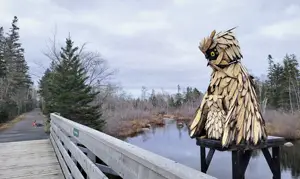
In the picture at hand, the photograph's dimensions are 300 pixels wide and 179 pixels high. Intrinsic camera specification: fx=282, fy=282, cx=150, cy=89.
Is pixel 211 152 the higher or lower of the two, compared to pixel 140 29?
lower

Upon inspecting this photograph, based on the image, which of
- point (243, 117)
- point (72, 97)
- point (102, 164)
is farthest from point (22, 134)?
point (102, 164)

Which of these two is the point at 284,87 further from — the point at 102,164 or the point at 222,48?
the point at 102,164

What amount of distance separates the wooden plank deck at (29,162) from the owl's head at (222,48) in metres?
3.20

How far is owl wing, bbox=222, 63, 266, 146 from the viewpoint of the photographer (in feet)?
14.7

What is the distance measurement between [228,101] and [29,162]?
11.5 ft

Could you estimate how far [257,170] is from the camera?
11141 mm

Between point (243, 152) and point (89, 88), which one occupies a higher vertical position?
point (89, 88)

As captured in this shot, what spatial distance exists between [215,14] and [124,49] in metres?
17.3

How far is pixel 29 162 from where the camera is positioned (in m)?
4.68

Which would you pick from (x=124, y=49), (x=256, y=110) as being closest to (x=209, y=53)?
(x=256, y=110)

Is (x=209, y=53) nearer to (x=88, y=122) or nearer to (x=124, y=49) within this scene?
(x=88, y=122)

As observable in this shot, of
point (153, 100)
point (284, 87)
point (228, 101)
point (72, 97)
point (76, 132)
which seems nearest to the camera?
point (76, 132)

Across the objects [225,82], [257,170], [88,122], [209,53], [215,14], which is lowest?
[257,170]

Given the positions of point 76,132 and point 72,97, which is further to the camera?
point 72,97
